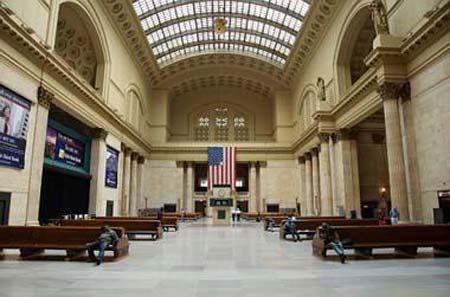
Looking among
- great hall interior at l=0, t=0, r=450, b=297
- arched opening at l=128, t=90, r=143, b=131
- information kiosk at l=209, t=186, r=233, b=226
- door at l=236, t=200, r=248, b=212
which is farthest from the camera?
door at l=236, t=200, r=248, b=212

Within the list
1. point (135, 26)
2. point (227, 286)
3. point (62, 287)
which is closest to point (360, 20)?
point (135, 26)

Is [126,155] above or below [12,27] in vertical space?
below

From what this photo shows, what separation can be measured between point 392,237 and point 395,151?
6.35m

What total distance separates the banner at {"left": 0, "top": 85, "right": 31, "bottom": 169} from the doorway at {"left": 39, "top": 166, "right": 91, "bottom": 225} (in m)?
5.47

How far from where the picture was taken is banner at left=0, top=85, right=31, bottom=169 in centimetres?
1111

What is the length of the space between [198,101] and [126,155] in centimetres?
1599

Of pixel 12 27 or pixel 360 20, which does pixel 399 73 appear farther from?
pixel 12 27

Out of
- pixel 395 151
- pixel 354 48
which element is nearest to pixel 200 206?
pixel 354 48

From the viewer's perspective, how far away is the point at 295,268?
21.0 ft

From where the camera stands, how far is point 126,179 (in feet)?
86.1

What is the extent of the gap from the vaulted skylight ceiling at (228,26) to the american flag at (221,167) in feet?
39.7

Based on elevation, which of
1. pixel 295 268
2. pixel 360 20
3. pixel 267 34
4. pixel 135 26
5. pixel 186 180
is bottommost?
pixel 295 268

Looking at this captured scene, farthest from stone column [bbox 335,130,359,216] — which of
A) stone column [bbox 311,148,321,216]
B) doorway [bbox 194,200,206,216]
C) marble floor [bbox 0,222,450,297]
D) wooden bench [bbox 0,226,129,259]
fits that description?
doorway [bbox 194,200,206,216]

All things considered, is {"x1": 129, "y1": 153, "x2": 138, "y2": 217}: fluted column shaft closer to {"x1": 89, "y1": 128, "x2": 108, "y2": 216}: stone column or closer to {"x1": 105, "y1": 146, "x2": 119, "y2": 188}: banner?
{"x1": 105, "y1": 146, "x2": 119, "y2": 188}: banner
